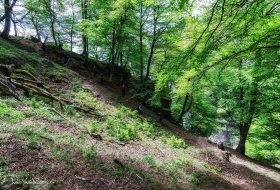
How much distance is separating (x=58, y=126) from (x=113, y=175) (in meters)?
3.61

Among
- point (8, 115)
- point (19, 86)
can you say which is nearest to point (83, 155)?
point (8, 115)

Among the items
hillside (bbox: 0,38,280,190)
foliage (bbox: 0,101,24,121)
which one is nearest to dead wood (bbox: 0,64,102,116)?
hillside (bbox: 0,38,280,190)

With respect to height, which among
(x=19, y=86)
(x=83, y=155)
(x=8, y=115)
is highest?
(x=19, y=86)

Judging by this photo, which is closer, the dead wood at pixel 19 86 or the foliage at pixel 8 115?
the foliage at pixel 8 115

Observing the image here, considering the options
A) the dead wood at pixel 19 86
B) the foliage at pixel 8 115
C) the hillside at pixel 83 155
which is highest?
the dead wood at pixel 19 86

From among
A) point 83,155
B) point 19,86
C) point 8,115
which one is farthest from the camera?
point 19,86

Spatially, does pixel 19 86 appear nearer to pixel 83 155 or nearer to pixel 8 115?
pixel 8 115

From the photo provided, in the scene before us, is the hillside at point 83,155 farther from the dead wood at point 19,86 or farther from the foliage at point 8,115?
the dead wood at point 19,86

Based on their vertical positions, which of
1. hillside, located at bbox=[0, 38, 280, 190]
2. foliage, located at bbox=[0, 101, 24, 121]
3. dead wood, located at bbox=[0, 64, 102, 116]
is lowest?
hillside, located at bbox=[0, 38, 280, 190]

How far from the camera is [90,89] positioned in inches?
556

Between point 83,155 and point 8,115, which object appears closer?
point 83,155

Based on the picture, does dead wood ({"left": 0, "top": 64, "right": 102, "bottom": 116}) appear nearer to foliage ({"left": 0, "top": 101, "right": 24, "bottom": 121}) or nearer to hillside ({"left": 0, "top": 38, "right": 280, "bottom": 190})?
hillside ({"left": 0, "top": 38, "right": 280, "bottom": 190})

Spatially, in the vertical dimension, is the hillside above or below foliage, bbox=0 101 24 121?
below

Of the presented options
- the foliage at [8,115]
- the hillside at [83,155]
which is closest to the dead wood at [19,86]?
the hillside at [83,155]
